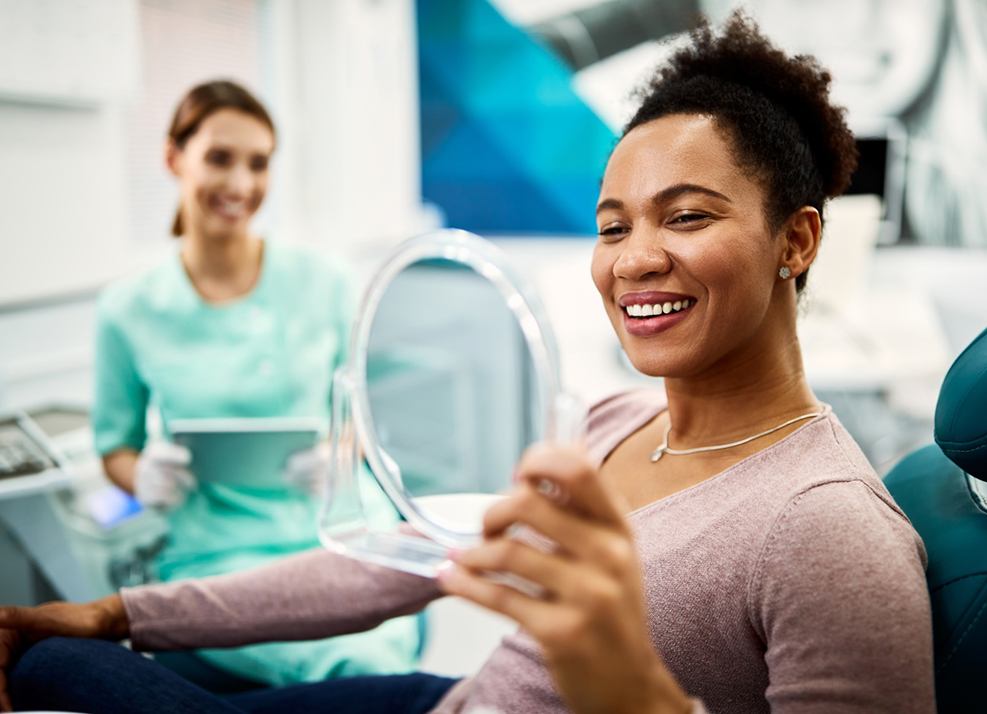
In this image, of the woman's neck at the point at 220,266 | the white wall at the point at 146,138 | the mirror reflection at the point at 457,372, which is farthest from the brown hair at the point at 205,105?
the mirror reflection at the point at 457,372

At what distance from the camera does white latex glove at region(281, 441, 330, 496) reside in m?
1.55

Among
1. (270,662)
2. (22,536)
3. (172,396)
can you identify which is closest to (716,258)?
(270,662)

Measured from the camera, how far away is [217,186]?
1.81 meters

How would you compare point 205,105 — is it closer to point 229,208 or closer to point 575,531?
point 229,208

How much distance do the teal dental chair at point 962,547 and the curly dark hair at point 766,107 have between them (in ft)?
0.82

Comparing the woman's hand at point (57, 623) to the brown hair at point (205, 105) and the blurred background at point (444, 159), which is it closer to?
the blurred background at point (444, 159)

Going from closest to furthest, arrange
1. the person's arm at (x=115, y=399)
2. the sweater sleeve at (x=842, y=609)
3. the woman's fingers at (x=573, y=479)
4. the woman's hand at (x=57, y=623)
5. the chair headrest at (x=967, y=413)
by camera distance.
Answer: the woman's fingers at (x=573, y=479) < the sweater sleeve at (x=842, y=609) < the chair headrest at (x=967, y=413) < the woman's hand at (x=57, y=623) < the person's arm at (x=115, y=399)

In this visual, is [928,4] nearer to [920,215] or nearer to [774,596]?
[920,215]

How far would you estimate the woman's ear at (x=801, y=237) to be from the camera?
90 centimetres

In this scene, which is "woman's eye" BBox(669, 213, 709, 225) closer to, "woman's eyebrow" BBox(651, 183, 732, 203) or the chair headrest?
"woman's eyebrow" BBox(651, 183, 732, 203)

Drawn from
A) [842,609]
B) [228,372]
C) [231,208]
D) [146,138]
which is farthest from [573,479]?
[146,138]

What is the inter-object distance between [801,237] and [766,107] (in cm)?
15

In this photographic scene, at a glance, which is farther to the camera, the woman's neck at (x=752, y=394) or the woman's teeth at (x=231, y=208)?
the woman's teeth at (x=231, y=208)

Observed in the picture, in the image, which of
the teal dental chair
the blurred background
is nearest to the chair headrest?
the teal dental chair
